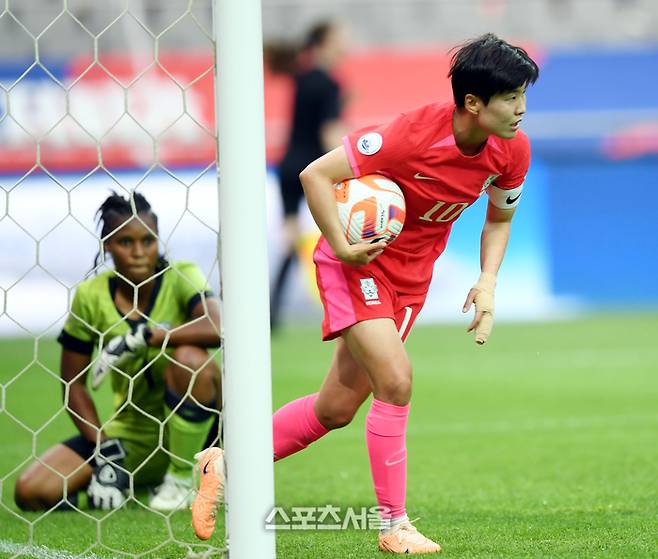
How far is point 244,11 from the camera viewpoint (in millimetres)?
2809

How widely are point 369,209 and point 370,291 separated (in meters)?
0.25

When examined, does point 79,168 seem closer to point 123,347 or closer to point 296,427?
point 123,347

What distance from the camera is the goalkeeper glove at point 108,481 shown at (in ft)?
14.2

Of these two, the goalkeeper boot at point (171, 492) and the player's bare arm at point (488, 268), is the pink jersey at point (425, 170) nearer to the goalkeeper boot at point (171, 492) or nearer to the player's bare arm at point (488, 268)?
the player's bare arm at point (488, 268)

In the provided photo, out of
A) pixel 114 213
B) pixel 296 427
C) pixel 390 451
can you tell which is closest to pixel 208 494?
pixel 296 427

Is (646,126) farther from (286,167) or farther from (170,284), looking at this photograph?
(170,284)

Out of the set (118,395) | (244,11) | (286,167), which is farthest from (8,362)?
(244,11)

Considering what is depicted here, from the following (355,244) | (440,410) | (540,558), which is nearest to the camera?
(540,558)

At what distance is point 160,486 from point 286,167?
6678 mm

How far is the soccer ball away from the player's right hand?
0.17 ft

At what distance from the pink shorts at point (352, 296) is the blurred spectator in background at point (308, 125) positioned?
6.32 meters

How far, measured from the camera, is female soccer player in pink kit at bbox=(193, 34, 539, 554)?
332 centimetres

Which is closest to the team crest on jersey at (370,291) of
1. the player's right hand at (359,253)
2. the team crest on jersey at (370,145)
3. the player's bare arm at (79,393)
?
the player's right hand at (359,253)

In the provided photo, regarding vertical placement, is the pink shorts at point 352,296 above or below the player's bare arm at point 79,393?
above
